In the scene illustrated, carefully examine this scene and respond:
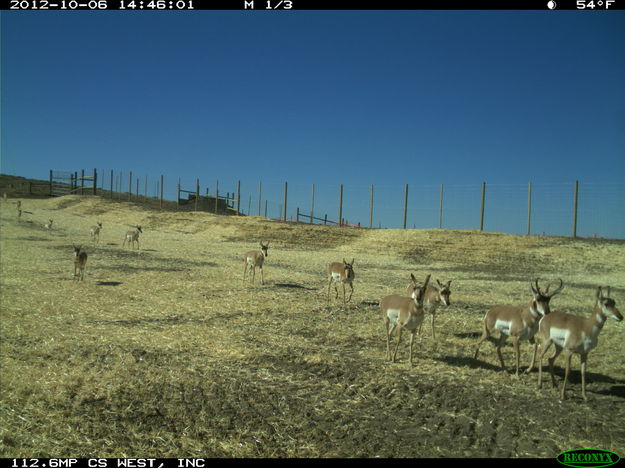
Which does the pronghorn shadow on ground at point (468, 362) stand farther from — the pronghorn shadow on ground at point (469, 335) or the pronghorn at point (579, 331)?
the pronghorn shadow on ground at point (469, 335)

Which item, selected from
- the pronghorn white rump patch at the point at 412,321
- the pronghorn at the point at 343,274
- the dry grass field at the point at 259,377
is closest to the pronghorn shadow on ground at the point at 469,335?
the dry grass field at the point at 259,377

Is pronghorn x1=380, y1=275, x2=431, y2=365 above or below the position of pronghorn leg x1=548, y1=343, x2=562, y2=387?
above

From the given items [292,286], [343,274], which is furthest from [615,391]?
[292,286]

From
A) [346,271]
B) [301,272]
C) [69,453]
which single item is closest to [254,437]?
[69,453]

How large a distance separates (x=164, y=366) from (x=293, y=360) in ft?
8.27

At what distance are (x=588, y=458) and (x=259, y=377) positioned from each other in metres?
5.10

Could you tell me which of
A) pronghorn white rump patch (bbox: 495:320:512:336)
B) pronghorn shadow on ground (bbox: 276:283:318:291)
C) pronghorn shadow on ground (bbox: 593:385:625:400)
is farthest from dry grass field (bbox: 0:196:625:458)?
pronghorn white rump patch (bbox: 495:320:512:336)

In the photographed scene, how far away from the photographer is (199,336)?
10570mm

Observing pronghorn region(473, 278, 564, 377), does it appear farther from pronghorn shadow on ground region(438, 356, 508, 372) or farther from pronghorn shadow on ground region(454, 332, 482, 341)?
pronghorn shadow on ground region(454, 332, 482, 341)

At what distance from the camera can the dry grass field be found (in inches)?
230

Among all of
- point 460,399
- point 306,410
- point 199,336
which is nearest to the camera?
point 306,410

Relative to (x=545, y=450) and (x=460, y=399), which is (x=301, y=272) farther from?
(x=545, y=450)

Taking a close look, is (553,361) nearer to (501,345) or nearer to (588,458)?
(501,345)

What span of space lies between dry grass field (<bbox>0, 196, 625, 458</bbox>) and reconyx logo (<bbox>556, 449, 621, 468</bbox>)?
0.43 feet
